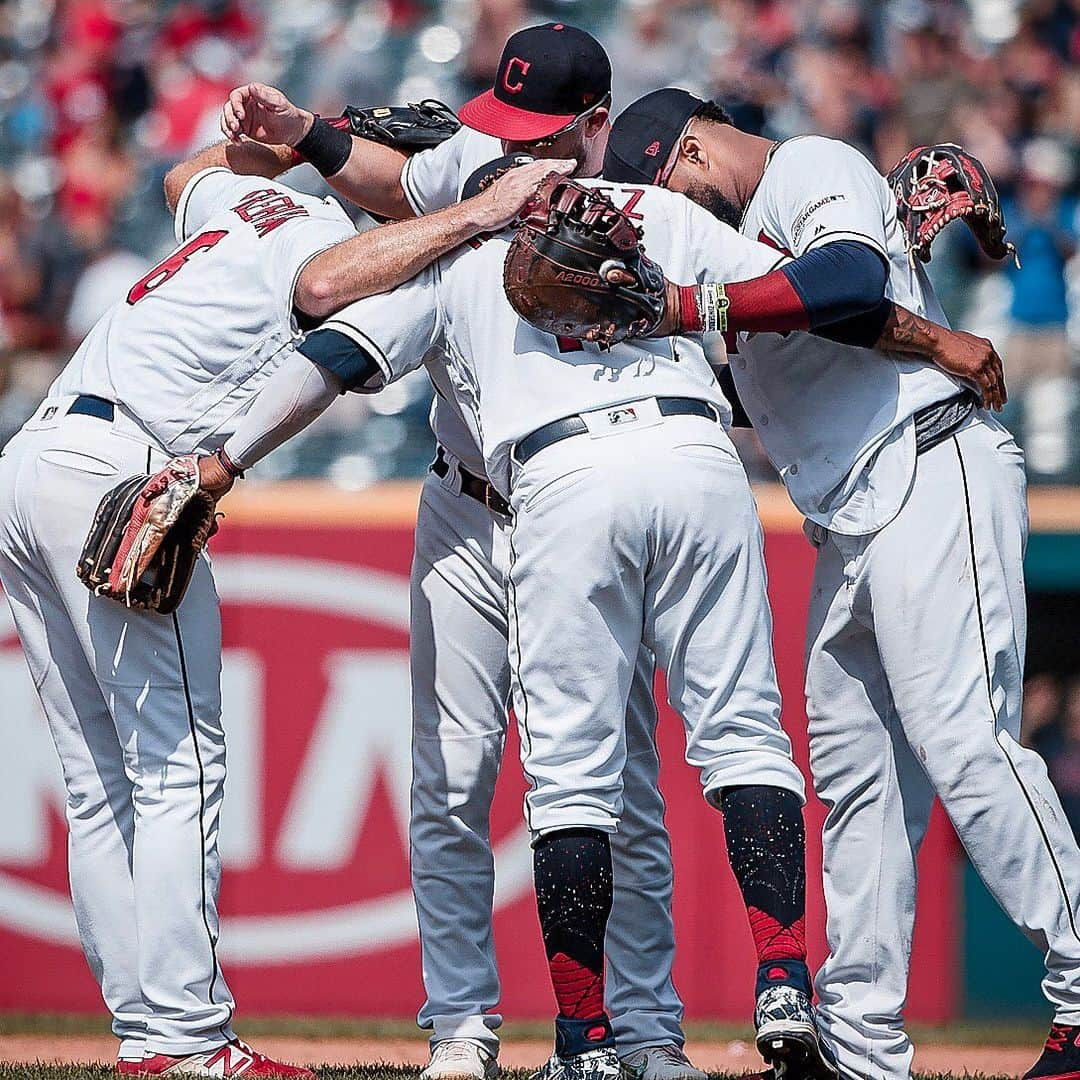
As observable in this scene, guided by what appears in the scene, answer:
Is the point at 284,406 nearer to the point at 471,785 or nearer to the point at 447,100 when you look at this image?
the point at 471,785

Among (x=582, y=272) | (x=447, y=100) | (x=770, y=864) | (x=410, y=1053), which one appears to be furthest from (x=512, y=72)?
(x=447, y=100)

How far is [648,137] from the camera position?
11.1ft

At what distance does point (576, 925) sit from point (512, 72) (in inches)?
65.3

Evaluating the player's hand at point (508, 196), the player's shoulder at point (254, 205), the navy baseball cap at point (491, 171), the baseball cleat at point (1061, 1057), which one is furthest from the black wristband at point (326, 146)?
the baseball cleat at point (1061, 1057)

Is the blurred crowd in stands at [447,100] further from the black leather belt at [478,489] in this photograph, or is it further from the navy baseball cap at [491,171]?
the navy baseball cap at [491,171]

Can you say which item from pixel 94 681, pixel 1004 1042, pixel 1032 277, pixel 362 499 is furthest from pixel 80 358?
pixel 1032 277

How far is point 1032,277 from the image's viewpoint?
7.86 meters

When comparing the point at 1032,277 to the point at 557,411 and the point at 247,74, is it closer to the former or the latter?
the point at 247,74

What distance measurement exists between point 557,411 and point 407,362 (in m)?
0.34

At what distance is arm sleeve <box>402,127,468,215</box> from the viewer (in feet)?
12.7

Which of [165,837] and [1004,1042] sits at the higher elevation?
[165,837]

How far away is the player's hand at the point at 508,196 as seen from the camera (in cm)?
314

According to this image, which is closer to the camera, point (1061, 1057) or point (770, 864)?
point (770, 864)

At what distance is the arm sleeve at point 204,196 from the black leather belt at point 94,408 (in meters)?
0.51
